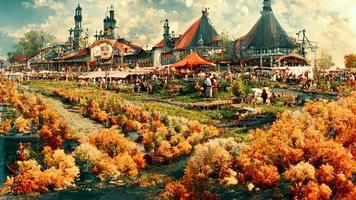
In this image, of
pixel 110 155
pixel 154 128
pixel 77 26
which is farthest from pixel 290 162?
pixel 77 26

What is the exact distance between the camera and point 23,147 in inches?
1061

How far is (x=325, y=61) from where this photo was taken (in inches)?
4409

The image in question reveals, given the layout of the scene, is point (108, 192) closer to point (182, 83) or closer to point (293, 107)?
point (293, 107)

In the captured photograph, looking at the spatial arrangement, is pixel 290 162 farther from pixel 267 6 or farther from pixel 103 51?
pixel 103 51

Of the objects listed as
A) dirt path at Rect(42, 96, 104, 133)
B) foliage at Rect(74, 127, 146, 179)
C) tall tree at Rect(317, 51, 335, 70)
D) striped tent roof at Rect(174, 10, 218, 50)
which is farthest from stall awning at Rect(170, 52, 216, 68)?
tall tree at Rect(317, 51, 335, 70)

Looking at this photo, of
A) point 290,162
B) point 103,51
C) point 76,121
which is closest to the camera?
point 290,162

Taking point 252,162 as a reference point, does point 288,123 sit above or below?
above

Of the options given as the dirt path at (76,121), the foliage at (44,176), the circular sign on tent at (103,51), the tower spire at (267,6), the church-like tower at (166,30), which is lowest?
the foliage at (44,176)

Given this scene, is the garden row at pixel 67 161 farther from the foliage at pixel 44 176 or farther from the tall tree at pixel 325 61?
the tall tree at pixel 325 61

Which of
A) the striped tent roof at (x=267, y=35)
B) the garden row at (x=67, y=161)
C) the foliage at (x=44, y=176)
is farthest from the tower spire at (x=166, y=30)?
the foliage at (x=44, y=176)

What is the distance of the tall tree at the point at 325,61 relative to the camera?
11048 cm

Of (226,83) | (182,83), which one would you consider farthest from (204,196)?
(182,83)

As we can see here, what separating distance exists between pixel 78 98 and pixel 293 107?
17.7 meters

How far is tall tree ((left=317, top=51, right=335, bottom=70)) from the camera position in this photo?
362ft
